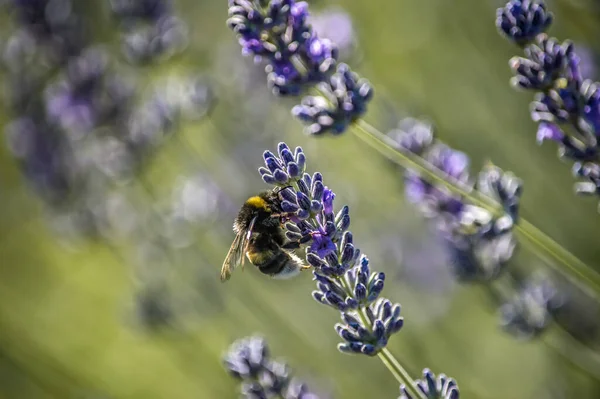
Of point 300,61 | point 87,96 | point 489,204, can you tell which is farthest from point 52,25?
point 489,204

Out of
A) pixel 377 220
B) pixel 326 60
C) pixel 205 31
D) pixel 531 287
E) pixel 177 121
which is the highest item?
pixel 205 31

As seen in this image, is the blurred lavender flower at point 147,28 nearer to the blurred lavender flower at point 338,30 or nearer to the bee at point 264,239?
the blurred lavender flower at point 338,30

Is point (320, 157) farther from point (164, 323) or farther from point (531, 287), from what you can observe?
point (531, 287)

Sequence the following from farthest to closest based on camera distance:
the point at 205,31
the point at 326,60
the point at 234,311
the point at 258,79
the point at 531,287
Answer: the point at 205,31
the point at 234,311
the point at 258,79
the point at 531,287
the point at 326,60

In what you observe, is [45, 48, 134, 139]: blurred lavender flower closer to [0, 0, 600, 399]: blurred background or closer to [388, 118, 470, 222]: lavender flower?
[0, 0, 600, 399]: blurred background

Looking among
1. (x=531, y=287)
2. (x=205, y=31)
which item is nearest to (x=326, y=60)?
(x=531, y=287)
